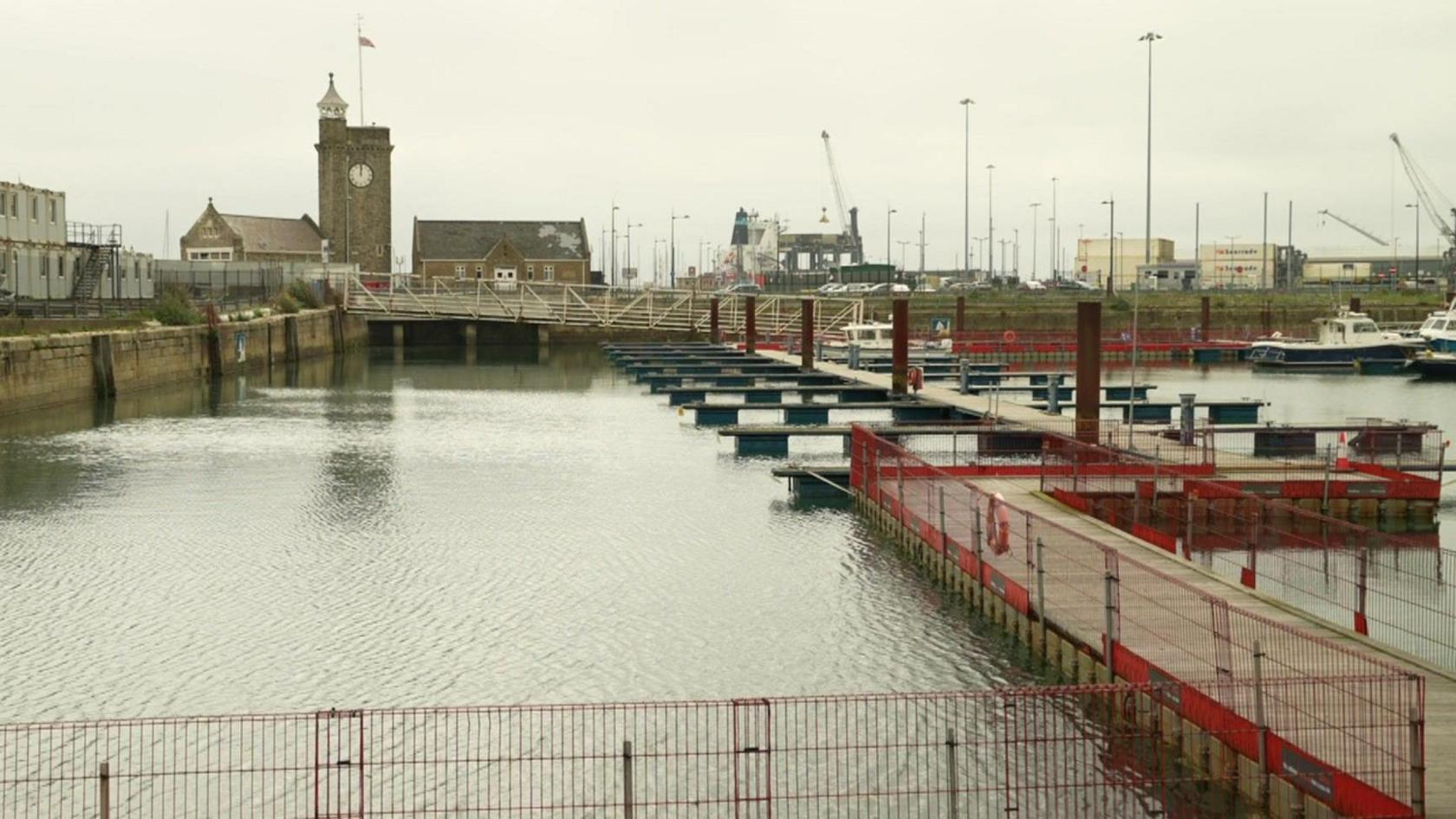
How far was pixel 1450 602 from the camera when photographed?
2544cm

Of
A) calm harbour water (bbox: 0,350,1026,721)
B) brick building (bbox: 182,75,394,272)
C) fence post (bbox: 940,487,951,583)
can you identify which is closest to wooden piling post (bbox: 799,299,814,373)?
calm harbour water (bbox: 0,350,1026,721)

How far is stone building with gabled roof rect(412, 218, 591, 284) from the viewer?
16000 centimetres

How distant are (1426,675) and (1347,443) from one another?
840 inches

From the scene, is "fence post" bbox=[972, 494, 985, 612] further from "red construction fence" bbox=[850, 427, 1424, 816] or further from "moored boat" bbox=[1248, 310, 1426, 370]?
"moored boat" bbox=[1248, 310, 1426, 370]

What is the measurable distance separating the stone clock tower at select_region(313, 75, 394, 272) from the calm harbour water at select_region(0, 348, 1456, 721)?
9655 cm

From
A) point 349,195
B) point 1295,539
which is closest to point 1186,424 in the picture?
point 1295,539

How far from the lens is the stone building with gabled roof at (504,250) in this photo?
6299 inches

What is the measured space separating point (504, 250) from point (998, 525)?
137 meters

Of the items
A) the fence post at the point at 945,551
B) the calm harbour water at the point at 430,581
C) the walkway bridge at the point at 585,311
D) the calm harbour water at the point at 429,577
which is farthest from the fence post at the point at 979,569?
the walkway bridge at the point at 585,311

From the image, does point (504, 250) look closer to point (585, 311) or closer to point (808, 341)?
point (585, 311)

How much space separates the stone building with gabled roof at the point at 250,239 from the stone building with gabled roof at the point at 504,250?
10.00 meters

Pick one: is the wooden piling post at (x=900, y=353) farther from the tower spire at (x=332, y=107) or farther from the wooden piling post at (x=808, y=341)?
the tower spire at (x=332, y=107)

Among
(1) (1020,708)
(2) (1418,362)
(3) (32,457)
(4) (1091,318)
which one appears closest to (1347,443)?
(4) (1091,318)

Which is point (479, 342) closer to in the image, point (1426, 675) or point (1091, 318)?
point (1091, 318)
